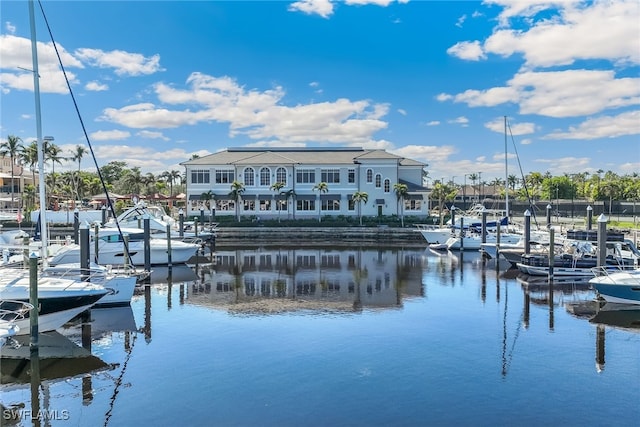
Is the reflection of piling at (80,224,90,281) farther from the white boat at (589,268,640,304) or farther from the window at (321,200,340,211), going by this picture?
the window at (321,200,340,211)

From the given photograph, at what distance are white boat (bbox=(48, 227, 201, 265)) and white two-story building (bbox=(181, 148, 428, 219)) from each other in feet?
88.4

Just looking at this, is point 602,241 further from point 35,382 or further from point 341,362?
point 35,382

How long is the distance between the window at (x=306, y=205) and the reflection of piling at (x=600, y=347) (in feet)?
142

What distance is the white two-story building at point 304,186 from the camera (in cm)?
5922

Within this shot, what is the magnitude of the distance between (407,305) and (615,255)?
12.0m

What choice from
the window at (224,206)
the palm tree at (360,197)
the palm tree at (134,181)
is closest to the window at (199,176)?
the window at (224,206)

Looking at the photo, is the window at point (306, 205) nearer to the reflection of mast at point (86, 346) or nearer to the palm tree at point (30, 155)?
the palm tree at point (30, 155)

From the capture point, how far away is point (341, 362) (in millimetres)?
14078

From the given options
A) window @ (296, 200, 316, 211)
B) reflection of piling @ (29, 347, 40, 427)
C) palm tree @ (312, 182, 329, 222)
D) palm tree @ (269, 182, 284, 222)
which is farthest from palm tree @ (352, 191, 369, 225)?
reflection of piling @ (29, 347, 40, 427)

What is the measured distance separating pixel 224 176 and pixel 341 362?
158 ft

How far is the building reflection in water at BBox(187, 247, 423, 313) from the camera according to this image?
21859mm

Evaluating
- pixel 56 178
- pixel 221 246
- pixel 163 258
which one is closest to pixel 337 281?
pixel 163 258

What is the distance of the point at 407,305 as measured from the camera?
2145 cm

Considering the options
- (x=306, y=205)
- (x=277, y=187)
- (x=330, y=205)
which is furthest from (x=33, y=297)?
(x=330, y=205)
